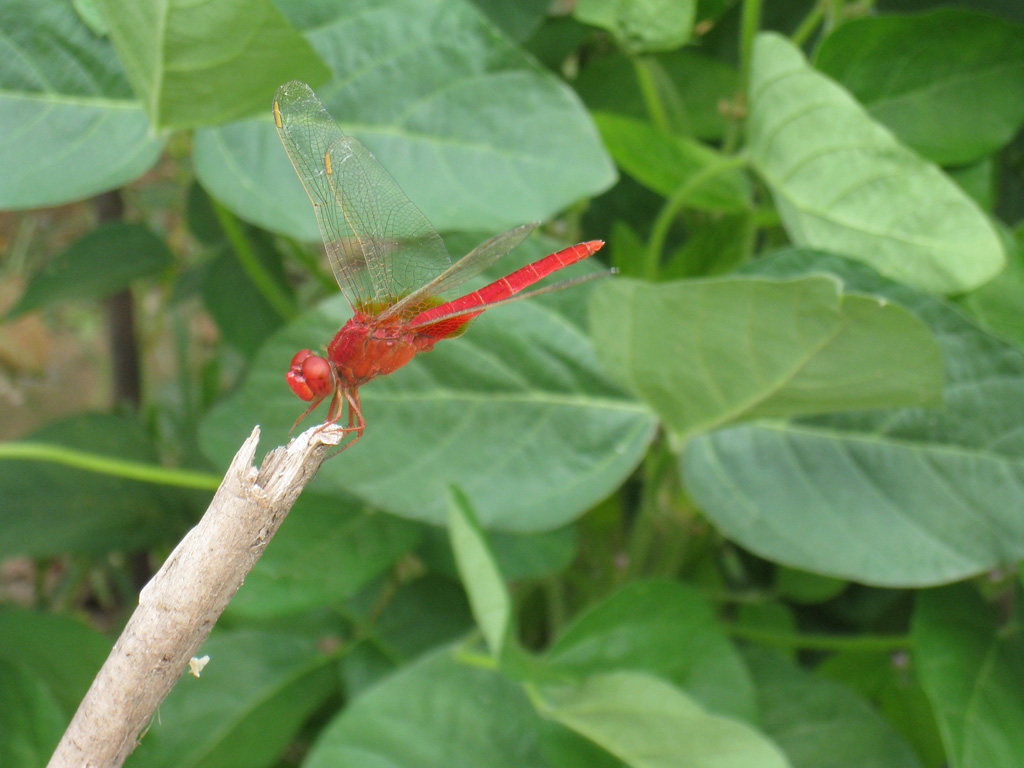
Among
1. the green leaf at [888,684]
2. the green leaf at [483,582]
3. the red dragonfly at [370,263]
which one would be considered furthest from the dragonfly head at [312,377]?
the green leaf at [888,684]

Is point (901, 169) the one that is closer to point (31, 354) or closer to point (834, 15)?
point (834, 15)

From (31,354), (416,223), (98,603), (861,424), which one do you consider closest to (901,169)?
(861,424)

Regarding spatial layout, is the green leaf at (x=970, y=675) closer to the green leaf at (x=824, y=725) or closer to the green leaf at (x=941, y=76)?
the green leaf at (x=824, y=725)

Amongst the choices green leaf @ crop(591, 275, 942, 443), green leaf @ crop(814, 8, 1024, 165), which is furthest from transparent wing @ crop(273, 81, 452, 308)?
green leaf @ crop(814, 8, 1024, 165)

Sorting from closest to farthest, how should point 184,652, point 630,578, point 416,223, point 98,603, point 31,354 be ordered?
point 184,652
point 416,223
point 630,578
point 31,354
point 98,603

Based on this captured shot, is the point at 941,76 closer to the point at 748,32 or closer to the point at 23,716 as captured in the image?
the point at 748,32

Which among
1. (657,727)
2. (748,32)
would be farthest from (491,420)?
(748,32)

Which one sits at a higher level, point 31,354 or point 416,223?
point 416,223
